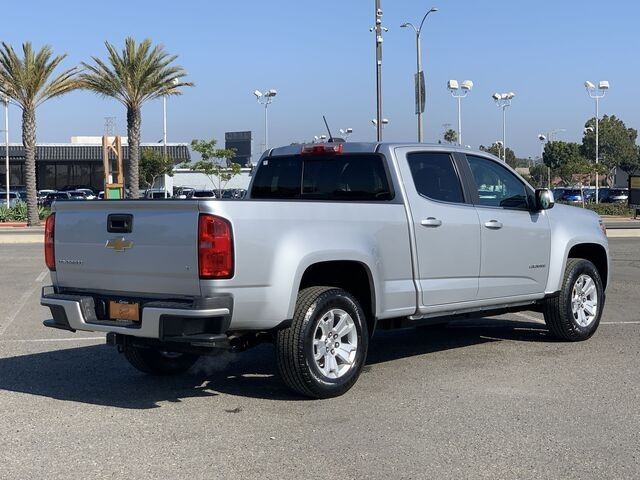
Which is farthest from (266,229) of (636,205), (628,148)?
(628,148)

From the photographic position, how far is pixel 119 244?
6.06m

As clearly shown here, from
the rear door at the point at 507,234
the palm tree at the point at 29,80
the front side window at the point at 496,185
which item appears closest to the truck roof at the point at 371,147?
the front side window at the point at 496,185

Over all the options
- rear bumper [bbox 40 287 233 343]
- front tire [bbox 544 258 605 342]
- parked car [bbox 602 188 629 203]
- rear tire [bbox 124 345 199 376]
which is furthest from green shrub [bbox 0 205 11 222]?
parked car [bbox 602 188 629 203]

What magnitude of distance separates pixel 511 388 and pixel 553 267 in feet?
6.62

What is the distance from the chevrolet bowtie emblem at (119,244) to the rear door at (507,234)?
322 centimetres

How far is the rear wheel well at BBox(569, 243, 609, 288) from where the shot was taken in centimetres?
903

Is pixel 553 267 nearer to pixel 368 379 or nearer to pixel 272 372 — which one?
pixel 368 379

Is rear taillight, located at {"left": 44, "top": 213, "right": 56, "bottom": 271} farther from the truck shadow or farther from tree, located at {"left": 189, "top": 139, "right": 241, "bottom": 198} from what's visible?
tree, located at {"left": 189, "top": 139, "right": 241, "bottom": 198}

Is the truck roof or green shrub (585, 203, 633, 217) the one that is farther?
green shrub (585, 203, 633, 217)

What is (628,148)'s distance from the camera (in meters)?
104

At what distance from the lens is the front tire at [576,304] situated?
27.8ft

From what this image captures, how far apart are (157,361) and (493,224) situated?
3245mm

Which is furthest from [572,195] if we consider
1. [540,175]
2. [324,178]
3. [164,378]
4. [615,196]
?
[164,378]

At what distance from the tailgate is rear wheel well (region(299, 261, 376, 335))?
104 centimetres
